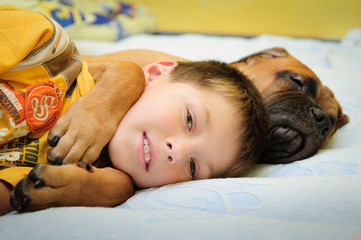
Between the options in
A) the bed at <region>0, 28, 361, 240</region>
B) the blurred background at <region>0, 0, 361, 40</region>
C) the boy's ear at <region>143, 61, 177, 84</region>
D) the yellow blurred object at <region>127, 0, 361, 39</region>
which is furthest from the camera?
the yellow blurred object at <region>127, 0, 361, 39</region>

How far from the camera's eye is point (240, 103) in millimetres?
945

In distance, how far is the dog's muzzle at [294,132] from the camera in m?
1.09

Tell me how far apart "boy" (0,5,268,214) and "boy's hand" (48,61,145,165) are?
12 mm

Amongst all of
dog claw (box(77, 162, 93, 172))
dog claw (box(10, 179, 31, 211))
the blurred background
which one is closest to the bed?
dog claw (box(10, 179, 31, 211))

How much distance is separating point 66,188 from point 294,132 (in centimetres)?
79

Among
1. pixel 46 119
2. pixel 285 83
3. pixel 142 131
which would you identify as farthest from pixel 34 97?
pixel 285 83

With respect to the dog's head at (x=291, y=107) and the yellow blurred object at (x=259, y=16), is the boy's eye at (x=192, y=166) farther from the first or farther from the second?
the yellow blurred object at (x=259, y=16)

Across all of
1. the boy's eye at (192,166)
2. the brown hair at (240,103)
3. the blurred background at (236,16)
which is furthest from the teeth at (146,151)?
the blurred background at (236,16)

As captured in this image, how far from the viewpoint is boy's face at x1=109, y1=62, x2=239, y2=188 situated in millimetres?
839

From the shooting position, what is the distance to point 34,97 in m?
0.82

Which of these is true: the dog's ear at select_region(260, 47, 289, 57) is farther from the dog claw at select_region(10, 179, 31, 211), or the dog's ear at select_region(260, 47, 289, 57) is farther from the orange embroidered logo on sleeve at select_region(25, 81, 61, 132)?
the dog claw at select_region(10, 179, 31, 211)

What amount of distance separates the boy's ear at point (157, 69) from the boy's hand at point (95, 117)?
10 cm

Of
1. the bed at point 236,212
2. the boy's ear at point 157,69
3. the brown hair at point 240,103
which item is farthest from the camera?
the boy's ear at point 157,69

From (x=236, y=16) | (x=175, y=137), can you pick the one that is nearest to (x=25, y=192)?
(x=175, y=137)
